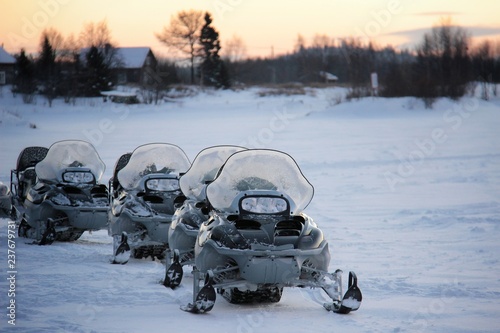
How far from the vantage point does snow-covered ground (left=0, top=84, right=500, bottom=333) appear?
23.9ft

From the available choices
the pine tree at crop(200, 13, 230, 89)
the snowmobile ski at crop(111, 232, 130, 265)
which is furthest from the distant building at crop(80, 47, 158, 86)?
the snowmobile ski at crop(111, 232, 130, 265)

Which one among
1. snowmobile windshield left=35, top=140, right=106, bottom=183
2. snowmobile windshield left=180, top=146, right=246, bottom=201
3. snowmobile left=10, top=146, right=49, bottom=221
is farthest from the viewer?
snowmobile left=10, top=146, right=49, bottom=221

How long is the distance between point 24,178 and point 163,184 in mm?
4563

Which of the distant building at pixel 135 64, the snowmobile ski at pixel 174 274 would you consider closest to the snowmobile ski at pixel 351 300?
the snowmobile ski at pixel 174 274

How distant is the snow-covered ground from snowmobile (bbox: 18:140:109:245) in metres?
0.38

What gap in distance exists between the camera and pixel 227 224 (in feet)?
25.5

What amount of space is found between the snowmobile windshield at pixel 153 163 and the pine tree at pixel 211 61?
210 ft

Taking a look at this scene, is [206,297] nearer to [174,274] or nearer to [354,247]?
[174,274]

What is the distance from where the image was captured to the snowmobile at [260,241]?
7.35 metres

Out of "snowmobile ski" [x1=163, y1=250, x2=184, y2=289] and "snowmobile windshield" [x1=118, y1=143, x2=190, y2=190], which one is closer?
"snowmobile ski" [x1=163, y1=250, x2=184, y2=289]

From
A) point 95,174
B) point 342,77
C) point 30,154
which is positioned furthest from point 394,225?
point 342,77

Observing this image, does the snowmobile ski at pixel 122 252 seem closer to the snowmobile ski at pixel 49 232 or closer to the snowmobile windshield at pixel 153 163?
the snowmobile windshield at pixel 153 163

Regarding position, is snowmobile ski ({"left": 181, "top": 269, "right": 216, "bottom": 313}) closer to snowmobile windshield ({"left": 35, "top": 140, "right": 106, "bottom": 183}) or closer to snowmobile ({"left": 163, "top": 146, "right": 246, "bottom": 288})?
snowmobile ({"left": 163, "top": 146, "right": 246, "bottom": 288})

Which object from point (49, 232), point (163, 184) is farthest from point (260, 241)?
point (49, 232)
